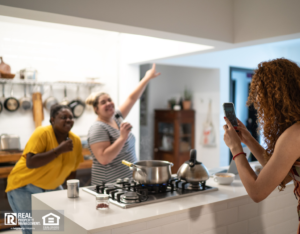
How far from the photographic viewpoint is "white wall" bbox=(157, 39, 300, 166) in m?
5.03

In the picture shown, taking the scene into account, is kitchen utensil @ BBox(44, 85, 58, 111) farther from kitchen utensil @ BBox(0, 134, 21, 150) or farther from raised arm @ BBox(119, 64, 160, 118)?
raised arm @ BBox(119, 64, 160, 118)

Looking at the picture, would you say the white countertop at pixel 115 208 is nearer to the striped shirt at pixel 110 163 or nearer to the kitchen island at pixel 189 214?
the kitchen island at pixel 189 214

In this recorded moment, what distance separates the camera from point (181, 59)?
475 cm

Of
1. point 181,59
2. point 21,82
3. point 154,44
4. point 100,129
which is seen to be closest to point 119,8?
point 100,129

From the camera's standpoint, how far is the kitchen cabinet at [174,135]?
576 centimetres

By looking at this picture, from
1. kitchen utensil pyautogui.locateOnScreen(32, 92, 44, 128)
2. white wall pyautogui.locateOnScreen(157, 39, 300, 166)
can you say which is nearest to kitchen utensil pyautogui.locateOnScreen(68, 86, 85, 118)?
kitchen utensil pyautogui.locateOnScreen(32, 92, 44, 128)

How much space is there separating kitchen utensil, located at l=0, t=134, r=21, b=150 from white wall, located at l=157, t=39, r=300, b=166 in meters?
2.32

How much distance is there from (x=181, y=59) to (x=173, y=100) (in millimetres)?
1358

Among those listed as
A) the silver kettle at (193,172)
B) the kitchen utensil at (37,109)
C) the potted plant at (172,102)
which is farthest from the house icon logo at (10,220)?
the potted plant at (172,102)

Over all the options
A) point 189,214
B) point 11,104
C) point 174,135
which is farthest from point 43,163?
point 174,135

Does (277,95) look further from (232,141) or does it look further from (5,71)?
A: (5,71)

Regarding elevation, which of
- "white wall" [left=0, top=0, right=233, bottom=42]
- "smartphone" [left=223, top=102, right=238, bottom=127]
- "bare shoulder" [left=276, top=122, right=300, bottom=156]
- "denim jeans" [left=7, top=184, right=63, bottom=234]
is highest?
"white wall" [left=0, top=0, right=233, bottom=42]

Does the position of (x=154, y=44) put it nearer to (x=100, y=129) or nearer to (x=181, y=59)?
(x=181, y=59)

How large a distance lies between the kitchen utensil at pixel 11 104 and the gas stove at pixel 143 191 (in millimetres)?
2254
